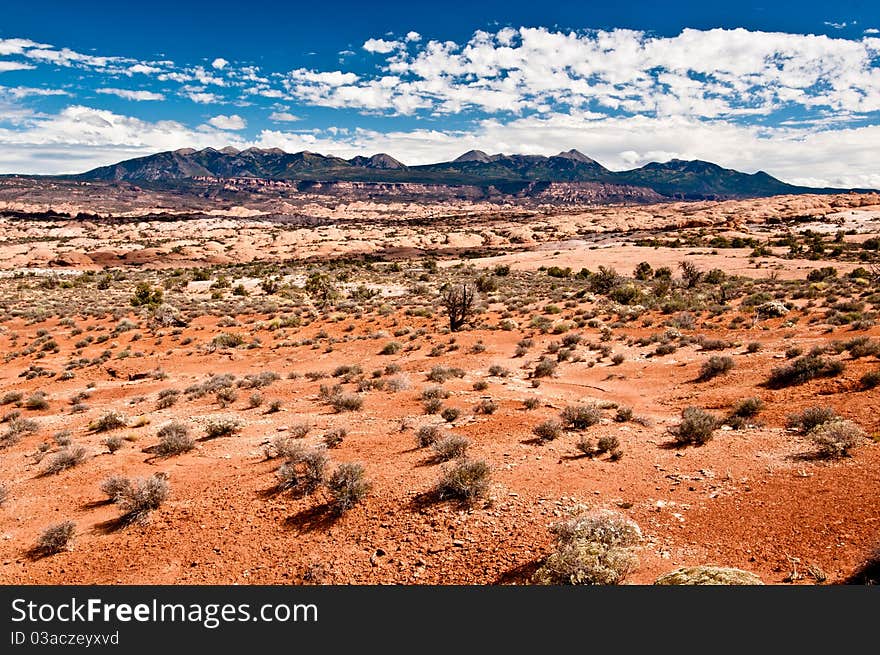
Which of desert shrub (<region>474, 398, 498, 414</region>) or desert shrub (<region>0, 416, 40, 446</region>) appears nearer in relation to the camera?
desert shrub (<region>0, 416, 40, 446</region>)

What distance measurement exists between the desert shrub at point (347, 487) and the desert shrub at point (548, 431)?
397cm

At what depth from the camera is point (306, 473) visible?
8672mm

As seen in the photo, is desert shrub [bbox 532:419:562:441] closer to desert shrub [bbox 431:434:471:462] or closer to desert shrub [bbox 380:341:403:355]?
desert shrub [bbox 431:434:471:462]

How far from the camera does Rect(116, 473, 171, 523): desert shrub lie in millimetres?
7871

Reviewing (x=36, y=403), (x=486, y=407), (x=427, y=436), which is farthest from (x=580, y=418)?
(x=36, y=403)

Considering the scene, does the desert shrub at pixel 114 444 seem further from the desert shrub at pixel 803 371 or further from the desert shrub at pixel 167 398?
the desert shrub at pixel 803 371

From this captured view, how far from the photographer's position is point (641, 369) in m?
15.7

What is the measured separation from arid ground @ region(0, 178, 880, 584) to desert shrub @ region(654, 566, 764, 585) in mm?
574

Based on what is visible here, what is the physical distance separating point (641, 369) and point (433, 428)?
8.92m

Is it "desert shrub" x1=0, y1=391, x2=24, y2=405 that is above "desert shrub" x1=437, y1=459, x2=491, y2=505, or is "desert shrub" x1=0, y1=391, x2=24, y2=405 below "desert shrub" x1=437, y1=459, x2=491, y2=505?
below

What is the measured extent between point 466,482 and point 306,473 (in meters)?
3.16

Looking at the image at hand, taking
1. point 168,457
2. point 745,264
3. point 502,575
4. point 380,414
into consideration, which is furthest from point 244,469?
point 745,264

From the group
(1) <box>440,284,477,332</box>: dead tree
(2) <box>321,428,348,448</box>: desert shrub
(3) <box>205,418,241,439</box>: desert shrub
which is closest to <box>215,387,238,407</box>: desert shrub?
(3) <box>205,418,241,439</box>: desert shrub

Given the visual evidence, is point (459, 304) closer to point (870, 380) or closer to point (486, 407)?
point (486, 407)
